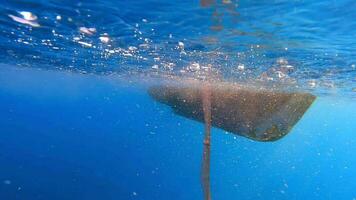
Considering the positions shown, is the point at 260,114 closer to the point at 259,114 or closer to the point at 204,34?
the point at 259,114

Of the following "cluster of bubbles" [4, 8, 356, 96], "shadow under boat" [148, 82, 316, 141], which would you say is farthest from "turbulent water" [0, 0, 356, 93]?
"shadow under boat" [148, 82, 316, 141]

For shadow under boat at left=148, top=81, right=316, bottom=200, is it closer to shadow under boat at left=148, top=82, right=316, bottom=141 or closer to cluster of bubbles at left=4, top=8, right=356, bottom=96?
shadow under boat at left=148, top=82, right=316, bottom=141

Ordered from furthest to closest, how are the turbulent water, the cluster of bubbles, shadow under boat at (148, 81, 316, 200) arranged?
shadow under boat at (148, 81, 316, 200) < the cluster of bubbles < the turbulent water

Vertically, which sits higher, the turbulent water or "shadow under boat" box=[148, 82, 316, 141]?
the turbulent water

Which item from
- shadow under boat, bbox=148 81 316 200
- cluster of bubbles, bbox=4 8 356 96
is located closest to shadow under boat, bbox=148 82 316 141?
shadow under boat, bbox=148 81 316 200

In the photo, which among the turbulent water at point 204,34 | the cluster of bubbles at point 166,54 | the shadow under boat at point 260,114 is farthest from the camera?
the shadow under boat at point 260,114

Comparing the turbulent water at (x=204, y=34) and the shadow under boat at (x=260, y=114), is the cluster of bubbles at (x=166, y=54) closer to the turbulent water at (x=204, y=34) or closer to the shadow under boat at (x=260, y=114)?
the turbulent water at (x=204, y=34)

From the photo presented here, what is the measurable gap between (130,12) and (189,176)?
70.4m

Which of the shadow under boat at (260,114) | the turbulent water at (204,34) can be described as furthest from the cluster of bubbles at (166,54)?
the shadow under boat at (260,114)

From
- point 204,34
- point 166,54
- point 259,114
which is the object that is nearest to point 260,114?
point 259,114

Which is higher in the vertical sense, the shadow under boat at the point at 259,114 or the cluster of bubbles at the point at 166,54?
the cluster of bubbles at the point at 166,54

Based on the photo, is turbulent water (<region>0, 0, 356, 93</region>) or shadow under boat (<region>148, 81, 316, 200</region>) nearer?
turbulent water (<region>0, 0, 356, 93</region>)

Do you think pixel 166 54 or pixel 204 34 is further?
pixel 166 54

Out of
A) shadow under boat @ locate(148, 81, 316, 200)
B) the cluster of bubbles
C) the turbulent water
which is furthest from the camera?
shadow under boat @ locate(148, 81, 316, 200)
